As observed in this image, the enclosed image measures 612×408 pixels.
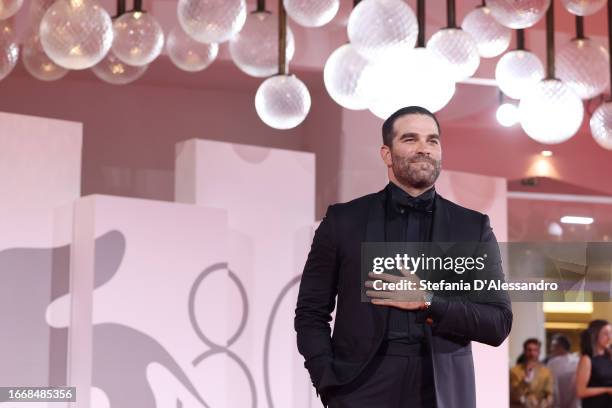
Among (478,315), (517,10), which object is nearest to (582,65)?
(517,10)

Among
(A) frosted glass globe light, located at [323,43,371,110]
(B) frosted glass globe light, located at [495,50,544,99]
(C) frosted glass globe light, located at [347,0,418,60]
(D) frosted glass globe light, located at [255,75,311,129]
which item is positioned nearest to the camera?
(C) frosted glass globe light, located at [347,0,418,60]

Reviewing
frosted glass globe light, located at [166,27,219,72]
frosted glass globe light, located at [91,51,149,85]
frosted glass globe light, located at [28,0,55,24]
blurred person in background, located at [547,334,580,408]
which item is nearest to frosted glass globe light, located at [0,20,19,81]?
frosted glass globe light, located at [28,0,55,24]

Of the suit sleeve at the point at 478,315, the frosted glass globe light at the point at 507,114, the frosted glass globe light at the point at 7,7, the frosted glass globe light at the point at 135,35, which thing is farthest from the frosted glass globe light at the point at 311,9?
the frosted glass globe light at the point at 507,114

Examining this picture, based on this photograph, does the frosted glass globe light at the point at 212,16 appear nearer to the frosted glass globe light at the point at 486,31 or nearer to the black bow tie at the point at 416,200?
the frosted glass globe light at the point at 486,31

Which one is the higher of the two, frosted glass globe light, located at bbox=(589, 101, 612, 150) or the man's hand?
frosted glass globe light, located at bbox=(589, 101, 612, 150)

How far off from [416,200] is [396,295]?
250 millimetres

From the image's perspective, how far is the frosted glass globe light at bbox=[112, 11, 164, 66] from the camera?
3551 mm

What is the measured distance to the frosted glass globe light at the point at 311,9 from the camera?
11.2 feet

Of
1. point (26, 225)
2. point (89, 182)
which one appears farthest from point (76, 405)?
point (89, 182)

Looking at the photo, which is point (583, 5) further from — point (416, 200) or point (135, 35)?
point (416, 200)

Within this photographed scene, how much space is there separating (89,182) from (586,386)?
4.62 meters

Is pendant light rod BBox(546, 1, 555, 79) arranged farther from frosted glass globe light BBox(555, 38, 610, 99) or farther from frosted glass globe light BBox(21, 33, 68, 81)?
frosted glass globe light BBox(21, 33, 68, 81)

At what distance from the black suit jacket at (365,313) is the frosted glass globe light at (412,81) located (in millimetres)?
1175

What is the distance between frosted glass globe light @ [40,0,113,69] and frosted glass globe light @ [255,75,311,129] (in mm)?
763
